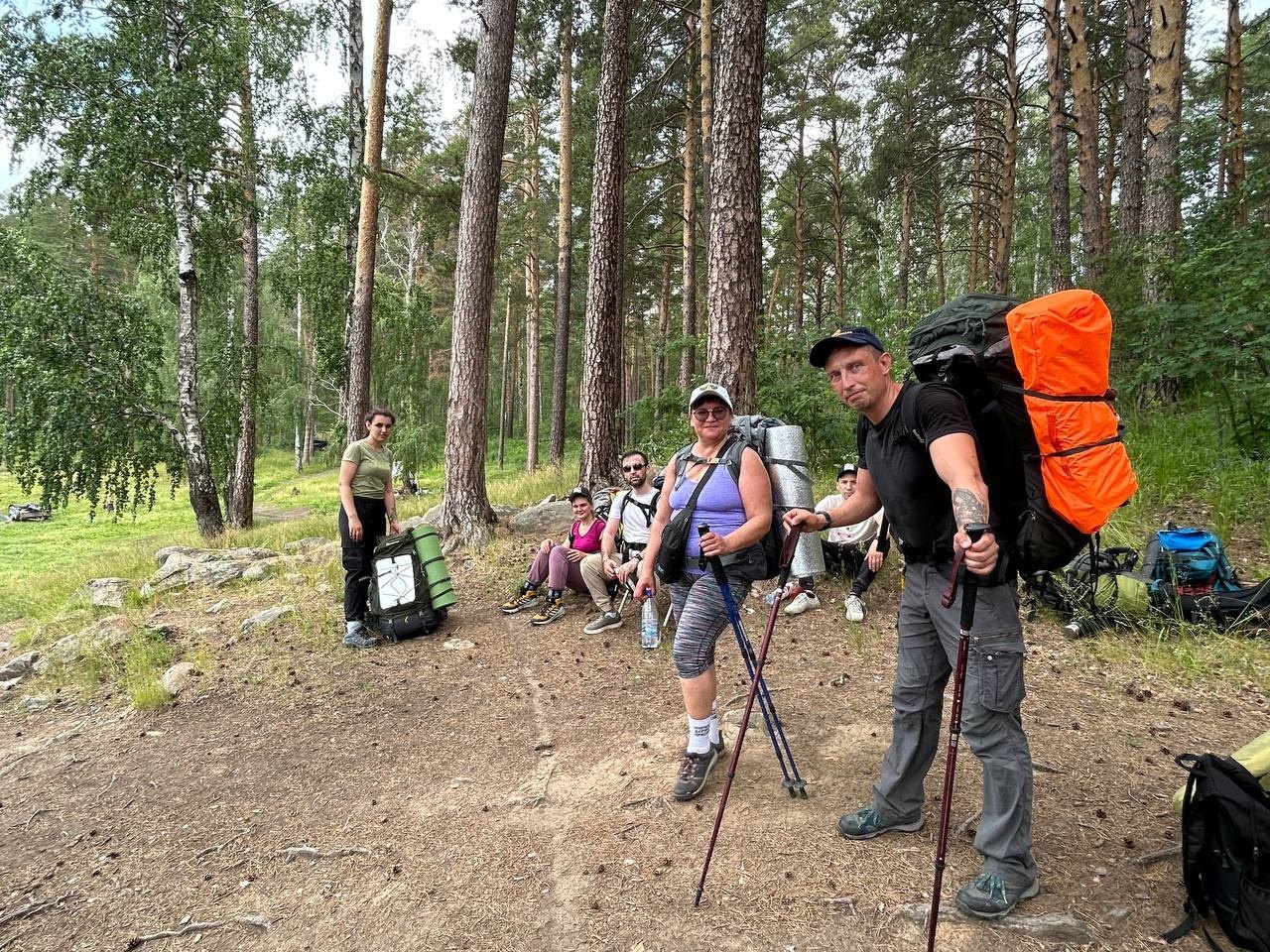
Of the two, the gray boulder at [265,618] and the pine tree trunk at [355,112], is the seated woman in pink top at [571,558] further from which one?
the pine tree trunk at [355,112]

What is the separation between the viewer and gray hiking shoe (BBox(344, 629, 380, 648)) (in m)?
5.57

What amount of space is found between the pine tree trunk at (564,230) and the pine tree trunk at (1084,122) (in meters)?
7.69

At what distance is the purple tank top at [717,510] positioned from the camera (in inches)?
114

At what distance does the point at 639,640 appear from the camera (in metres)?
5.20

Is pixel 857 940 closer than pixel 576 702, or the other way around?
pixel 857 940

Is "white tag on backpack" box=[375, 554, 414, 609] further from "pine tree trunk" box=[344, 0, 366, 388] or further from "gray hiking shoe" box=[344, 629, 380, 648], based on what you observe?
"pine tree trunk" box=[344, 0, 366, 388]

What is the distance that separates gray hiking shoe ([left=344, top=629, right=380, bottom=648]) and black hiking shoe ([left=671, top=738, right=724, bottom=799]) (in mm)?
3598

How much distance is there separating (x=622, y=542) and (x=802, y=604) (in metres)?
1.67

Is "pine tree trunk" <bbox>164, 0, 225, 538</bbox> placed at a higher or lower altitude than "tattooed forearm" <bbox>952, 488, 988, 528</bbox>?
higher

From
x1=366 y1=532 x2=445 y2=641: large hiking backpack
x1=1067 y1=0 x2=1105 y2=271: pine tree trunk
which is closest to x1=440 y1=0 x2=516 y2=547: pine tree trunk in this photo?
x1=366 y1=532 x2=445 y2=641: large hiking backpack

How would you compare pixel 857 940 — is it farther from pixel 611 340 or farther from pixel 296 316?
pixel 296 316

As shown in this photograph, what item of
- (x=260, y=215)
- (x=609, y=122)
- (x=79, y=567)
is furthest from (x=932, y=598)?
(x=79, y=567)

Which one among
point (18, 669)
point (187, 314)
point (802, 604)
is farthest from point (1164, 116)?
point (18, 669)

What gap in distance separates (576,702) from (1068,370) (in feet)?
11.9
